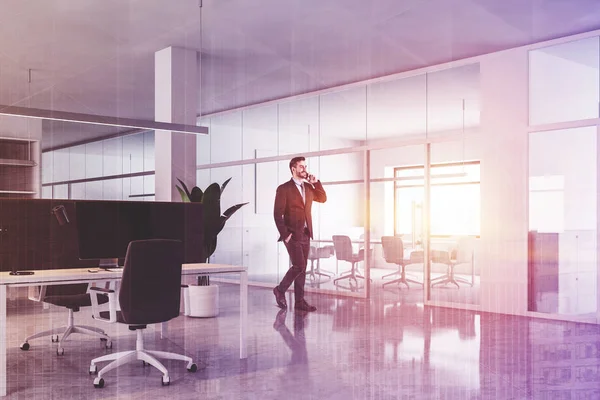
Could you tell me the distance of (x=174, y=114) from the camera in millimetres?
6816

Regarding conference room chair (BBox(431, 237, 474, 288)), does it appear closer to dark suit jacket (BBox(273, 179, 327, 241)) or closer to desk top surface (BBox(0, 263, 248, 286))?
dark suit jacket (BBox(273, 179, 327, 241))

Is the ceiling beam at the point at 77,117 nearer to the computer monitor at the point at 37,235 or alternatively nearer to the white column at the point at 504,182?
the computer monitor at the point at 37,235

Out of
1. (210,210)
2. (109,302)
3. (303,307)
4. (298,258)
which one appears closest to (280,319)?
(303,307)

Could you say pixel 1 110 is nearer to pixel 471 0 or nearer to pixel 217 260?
pixel 471 0

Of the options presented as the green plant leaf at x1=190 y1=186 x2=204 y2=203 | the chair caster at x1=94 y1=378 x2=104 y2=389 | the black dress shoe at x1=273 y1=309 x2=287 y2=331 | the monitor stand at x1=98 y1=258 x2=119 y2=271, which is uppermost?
the green plant leaf at x1=190 y1=186 x2=204 y2=203

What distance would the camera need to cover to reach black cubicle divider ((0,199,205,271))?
13.2ft

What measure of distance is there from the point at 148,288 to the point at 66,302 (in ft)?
4.39

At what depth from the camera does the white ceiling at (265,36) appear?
17.6 feet

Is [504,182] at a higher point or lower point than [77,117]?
lower

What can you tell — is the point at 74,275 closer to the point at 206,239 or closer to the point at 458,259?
the point at 206,239

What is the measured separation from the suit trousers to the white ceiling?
2.16 m

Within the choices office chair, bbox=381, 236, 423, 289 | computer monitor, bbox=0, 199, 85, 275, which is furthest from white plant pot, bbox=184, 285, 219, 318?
office chair, bbox=381, 236, 423, 289

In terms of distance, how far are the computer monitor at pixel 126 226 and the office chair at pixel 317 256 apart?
165 inches

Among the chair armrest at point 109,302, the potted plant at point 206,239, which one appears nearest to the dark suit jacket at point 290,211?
the potted plant at point 206,239
